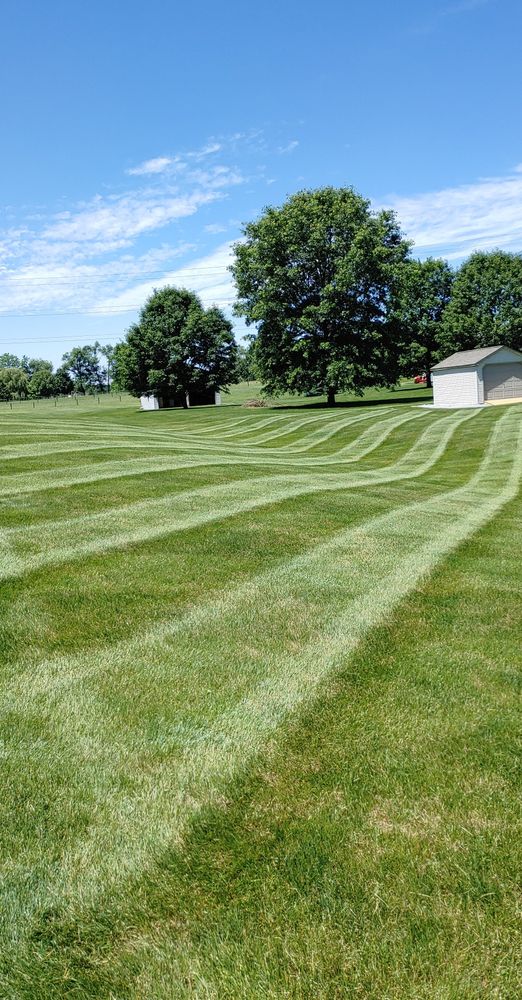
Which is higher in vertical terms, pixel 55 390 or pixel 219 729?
pixel 55 390

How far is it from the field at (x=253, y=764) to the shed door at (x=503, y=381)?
36.0 meters

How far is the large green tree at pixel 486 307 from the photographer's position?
57219mm

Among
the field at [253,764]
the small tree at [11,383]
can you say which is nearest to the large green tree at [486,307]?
the field at [253,764]

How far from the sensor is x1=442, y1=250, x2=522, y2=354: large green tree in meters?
57.2

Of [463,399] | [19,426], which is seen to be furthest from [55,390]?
[19,426]

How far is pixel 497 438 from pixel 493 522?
14.5 meters

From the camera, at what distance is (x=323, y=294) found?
42125 millimetres

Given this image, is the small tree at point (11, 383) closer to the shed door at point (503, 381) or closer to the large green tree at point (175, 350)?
the large green tree at point (175, 350)

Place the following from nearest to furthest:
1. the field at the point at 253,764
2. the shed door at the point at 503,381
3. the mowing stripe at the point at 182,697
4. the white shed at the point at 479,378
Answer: the field at the point at 253,764 < the mowing stripe at the point at 182,697 < the white shed at the point at 479,378 < the shed door at the point at 503,381

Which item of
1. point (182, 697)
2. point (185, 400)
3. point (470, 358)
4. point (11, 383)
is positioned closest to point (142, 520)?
point (182, 697)

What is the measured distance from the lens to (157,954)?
2166mm

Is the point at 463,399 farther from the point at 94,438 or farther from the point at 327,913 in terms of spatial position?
the point at 327,913

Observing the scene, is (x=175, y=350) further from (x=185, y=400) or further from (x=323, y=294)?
(x=323, y=294)

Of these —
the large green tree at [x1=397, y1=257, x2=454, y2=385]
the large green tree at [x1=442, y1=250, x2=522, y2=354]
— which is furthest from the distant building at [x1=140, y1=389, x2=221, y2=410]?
the large green tree at [x1=442, y1=250, x2=522, y2=354]
